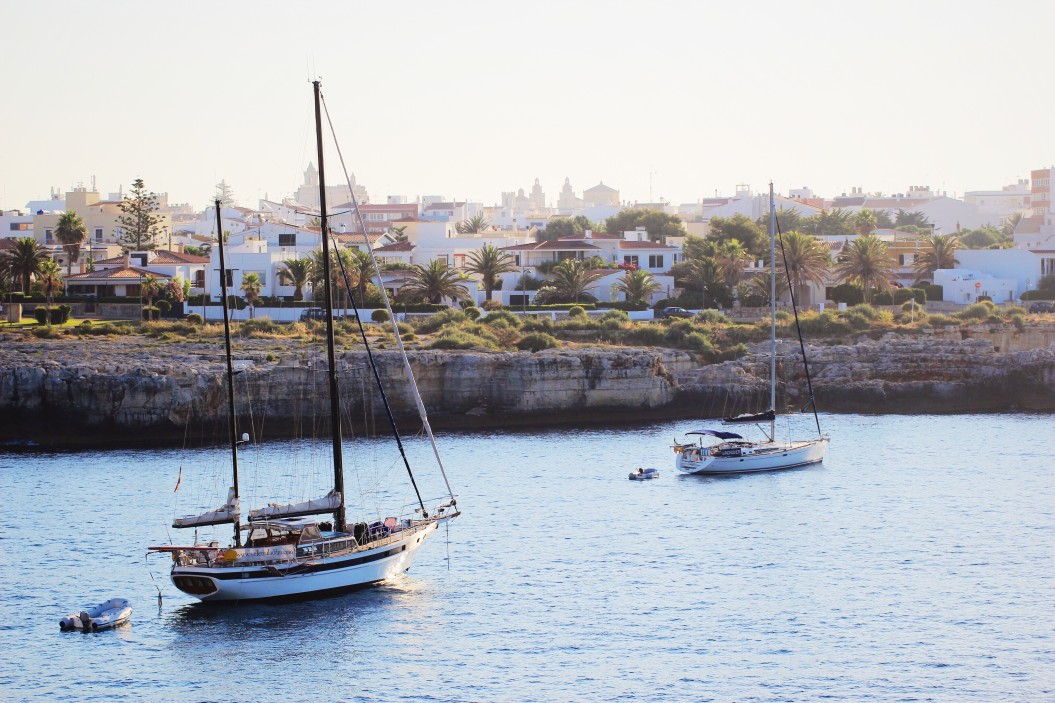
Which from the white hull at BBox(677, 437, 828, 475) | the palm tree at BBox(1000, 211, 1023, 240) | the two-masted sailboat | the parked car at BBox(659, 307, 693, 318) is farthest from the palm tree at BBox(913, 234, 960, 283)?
the two-masted sailboat

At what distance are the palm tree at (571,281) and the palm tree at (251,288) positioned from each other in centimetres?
2106

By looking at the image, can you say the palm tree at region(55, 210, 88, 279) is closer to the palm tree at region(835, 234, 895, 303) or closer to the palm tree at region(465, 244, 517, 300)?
the palm tree at region(465, 244, 517, 300)

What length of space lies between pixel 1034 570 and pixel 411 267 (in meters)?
66.7

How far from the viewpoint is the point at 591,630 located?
38.2 m

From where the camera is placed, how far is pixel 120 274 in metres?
96.1

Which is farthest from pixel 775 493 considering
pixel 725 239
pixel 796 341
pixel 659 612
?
pixel 725 239

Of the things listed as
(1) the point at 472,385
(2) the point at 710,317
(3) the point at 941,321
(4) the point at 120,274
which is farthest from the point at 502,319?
(3) the point at 941,321

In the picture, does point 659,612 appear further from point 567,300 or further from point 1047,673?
point 567,300

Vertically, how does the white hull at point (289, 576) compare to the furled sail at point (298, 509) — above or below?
below

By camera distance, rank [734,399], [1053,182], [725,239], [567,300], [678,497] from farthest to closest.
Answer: [1053,182], [725,239], [567,300], [734,399], [678,497]

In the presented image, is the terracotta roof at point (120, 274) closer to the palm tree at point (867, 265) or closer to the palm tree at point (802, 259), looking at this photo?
the palm tree at point (802, 259)

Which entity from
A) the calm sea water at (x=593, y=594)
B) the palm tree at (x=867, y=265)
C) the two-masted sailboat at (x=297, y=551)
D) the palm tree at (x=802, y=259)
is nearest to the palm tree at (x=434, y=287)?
the palm tree at (x=802, y=259)

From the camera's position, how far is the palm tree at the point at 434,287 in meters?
95.2

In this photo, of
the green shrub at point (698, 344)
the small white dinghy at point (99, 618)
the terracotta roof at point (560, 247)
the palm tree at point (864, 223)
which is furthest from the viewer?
the palm tree at point (864, 223)
